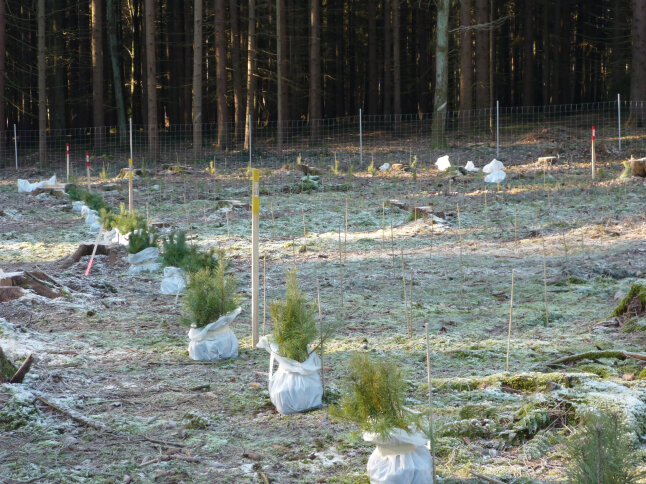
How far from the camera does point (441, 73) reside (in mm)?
19438

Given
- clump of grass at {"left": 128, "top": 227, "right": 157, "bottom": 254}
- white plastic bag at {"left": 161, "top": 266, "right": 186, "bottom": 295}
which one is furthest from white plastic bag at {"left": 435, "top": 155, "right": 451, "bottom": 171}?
white plastic bag at {"left": 161, "top": 266, "right": 186, "bottom": 295}

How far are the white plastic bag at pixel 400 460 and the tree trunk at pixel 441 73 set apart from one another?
1690 cm

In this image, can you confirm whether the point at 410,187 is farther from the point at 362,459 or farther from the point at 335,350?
the point at 362,459

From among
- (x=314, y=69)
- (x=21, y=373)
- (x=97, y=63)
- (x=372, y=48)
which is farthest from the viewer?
(x=372, y=48)

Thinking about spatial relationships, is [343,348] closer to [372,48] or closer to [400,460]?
[400,460]

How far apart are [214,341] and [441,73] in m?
15.4

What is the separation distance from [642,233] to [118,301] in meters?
6.72

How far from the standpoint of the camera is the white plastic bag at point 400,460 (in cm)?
327

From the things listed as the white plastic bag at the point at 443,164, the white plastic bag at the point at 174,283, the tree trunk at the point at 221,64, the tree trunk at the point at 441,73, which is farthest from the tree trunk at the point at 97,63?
the white plastic bag at the point at 174,283

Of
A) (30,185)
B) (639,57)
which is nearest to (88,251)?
(30,185)

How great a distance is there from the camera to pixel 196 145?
21.1m

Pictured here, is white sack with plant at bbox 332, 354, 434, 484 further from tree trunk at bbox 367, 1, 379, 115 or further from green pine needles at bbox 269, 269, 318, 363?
tree trunk at bbox 367, 1, 379, 115

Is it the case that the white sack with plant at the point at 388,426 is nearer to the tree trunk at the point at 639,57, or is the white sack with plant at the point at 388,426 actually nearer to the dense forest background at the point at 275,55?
the dense forest background at the point at 275,55

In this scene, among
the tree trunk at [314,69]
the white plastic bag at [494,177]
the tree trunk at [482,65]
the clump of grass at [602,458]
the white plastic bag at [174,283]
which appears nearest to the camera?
the clump of grass at [602,458]
